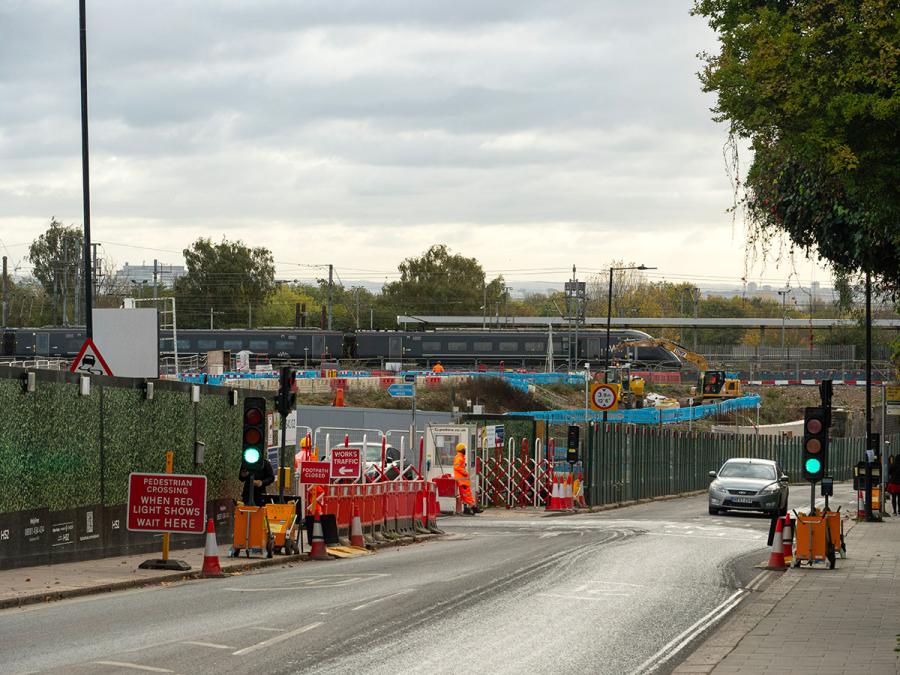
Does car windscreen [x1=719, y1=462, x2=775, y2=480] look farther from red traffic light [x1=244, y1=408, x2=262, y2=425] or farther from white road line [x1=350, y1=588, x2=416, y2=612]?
A: white road line [x1=350, y1=588, x2=416, y2=612]

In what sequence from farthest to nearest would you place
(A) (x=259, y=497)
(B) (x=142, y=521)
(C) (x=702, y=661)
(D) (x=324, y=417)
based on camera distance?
(D) (x=324, y=417), (A) (x=259, y=497), (B) (x=142, y=521), (C) (x=702, y=661)

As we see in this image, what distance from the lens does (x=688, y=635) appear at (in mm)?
13648

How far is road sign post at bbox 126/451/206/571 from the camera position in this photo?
60.0 feet

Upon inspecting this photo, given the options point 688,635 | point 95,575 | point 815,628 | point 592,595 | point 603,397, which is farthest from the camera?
point 603,397

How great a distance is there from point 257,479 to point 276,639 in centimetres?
895

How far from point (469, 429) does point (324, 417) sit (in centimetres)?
1110

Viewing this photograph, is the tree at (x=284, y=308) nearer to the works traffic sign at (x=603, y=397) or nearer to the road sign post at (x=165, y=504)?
the works traffic sign at (x=603, y=397)

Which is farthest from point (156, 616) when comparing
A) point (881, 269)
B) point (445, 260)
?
point (445, 260)

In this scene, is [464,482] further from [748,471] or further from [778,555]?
[778,555]

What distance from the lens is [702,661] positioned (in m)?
11.8

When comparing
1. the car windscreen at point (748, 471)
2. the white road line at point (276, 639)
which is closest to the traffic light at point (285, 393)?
the white road line at point (276, 639)

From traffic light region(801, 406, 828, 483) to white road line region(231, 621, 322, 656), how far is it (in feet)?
33.3

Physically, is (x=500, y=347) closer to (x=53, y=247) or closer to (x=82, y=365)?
(x=53, y=247)

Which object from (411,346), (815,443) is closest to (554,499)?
(815,443)
